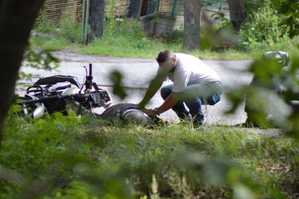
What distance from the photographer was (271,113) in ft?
3.31

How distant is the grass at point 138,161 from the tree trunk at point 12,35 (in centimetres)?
15

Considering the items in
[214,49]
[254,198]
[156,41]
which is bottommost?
[156,41]

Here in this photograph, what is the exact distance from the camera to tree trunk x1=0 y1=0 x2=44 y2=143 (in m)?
0.91

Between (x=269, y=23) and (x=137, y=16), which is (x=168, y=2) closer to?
(x=137, y=16)

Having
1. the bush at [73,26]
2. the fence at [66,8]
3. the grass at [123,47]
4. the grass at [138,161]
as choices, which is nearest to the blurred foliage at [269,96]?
the grass at [138,161]

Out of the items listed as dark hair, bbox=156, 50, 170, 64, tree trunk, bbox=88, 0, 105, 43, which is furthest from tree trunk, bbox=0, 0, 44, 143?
tree trunk, bbox=88, 0, 105, 43

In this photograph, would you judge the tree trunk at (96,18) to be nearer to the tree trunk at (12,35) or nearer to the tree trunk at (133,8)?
the tree trunk at (133,8)

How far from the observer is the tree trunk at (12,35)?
906mm

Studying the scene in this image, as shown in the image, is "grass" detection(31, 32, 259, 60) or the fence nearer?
"grass" detection(31, 32, 259, 60)

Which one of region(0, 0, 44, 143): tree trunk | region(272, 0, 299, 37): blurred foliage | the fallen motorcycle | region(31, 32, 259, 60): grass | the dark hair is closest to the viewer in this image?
region(0, 0, 44, 143): tree trunk

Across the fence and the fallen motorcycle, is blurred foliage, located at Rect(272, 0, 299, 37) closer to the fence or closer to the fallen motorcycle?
the fallen motorcycle

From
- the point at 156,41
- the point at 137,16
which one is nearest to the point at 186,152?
the point at 156,41

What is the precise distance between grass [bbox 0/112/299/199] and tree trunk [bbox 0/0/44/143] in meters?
0.15

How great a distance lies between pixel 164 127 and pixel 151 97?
5873 mm
